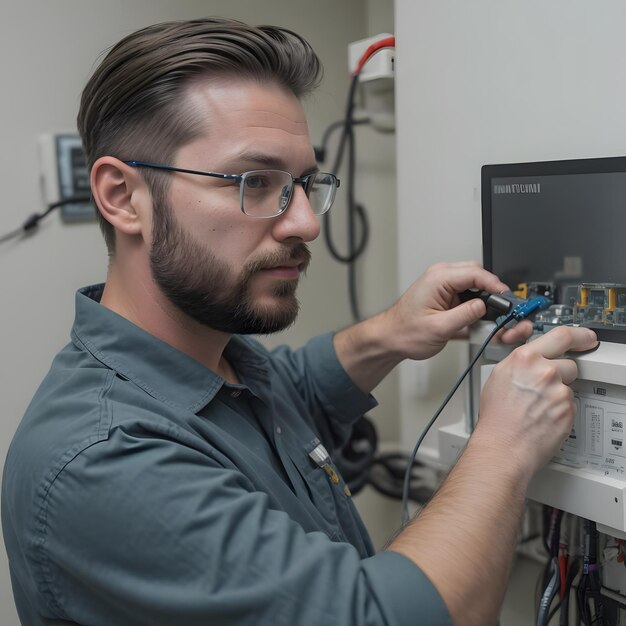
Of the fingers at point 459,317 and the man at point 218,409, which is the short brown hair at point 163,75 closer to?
the man at point 218,409

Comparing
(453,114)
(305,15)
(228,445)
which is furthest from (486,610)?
(305,15)

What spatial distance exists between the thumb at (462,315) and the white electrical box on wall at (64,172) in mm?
732

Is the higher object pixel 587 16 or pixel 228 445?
pixel 587 16

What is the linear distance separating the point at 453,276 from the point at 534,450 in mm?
307

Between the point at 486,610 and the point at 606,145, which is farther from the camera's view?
the point at 606,145

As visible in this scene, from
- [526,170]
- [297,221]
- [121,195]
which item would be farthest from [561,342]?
[121,195]

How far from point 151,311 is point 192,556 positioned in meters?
0.36

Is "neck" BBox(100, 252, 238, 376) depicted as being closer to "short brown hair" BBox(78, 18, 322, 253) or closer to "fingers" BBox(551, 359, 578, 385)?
"short brown hair" BBox(78, 18, 322, 253)

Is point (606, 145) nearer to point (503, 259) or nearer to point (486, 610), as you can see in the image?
point (503, 259)

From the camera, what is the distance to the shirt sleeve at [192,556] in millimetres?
607

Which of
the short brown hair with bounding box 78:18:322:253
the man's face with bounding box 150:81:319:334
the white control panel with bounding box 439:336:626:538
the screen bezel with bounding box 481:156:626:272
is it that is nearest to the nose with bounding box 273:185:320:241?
the man's face with bounding box 150:81:319:334

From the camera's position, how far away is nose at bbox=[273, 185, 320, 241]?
2.79 feet

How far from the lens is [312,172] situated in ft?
2.97

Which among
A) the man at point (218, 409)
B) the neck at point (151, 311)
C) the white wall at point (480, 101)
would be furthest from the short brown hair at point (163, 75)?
the white wall at point (480, 101)
